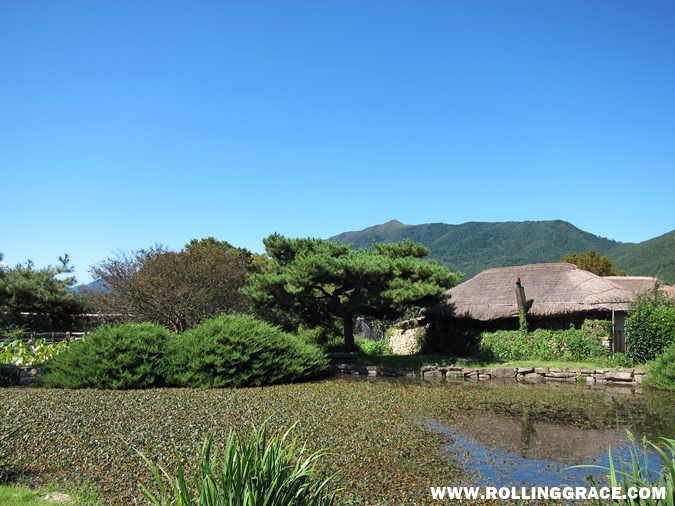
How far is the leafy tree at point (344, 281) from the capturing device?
1742 centimetres

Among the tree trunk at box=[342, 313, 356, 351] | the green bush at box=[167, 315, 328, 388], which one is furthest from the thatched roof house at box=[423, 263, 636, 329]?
the green bush at box=[167, 315, 328, 388]

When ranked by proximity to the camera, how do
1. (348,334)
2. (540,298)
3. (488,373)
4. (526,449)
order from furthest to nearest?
(348,334)
(540,298)
(488,373)
(526,449)

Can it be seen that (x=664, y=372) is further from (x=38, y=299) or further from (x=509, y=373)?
(x=38, y=299)

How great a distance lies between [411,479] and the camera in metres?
6.14

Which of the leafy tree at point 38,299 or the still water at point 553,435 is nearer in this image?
the still water at point 553,435

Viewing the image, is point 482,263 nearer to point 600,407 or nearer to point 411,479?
point 600,407

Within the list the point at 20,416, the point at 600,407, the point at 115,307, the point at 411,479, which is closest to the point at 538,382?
the point at 600,407

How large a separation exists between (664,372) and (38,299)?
65.4ft

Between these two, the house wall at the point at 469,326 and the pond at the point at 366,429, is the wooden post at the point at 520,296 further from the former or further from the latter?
the pond at the point at 366,429

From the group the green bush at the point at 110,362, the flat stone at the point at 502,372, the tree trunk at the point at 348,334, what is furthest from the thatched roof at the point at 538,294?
the green bush at the point at 110,362

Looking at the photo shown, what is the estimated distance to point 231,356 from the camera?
13.8 metres

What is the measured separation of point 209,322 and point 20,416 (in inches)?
227

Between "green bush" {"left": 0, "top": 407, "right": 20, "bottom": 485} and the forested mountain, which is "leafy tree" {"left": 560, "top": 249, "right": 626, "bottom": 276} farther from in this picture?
"green bush" {"left": 0, "top": 407, "right": 20, "bottom": 485}

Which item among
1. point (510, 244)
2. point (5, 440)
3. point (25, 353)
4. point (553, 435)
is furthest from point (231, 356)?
point (510, 244)
